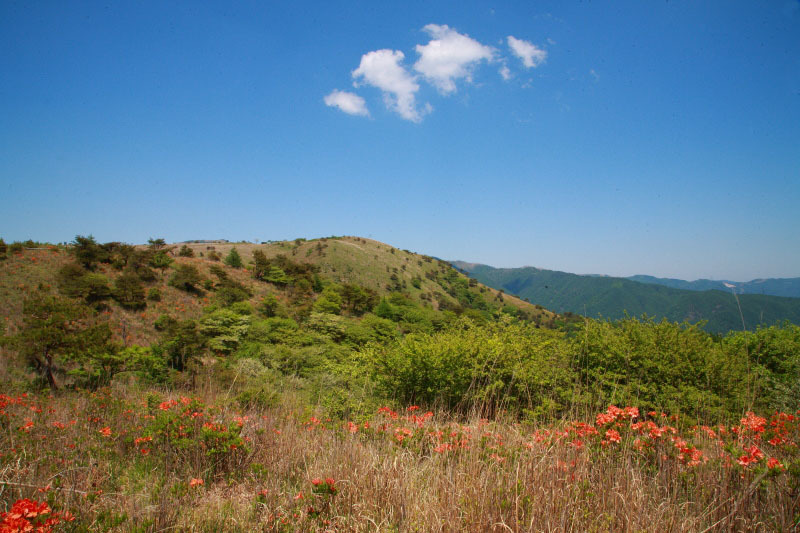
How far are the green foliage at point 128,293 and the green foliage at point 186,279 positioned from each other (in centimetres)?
455

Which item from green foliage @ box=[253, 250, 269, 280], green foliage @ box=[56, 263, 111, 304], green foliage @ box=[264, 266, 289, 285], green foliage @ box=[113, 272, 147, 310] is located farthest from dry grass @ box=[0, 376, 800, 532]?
green foliage @ box=[253, 250, 269, 280]

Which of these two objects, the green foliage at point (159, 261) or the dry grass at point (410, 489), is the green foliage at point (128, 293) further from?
the dry grass at point (410, 489)

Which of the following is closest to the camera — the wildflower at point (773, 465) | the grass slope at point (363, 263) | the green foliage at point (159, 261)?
the wildflower at point (773, 465)

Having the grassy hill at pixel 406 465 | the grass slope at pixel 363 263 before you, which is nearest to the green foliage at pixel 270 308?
the grassy hill at pixel 406 465

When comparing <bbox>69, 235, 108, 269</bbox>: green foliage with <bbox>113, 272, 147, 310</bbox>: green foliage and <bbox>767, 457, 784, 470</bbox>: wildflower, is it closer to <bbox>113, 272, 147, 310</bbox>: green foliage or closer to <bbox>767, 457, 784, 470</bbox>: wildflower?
<bbox>113, 272, 147, 310</bbox>: green foliage

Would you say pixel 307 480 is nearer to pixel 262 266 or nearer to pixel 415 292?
pixel 262 266


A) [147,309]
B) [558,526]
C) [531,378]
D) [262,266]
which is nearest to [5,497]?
[558,526]

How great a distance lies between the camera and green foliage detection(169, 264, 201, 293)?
110 feet

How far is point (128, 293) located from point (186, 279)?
6.03 metres

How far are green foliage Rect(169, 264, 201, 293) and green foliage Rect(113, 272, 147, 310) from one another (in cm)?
455

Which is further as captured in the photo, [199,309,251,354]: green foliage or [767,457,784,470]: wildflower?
[199,309,251,354]: green foliage

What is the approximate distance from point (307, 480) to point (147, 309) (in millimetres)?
33152

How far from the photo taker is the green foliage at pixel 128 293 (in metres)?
27.8

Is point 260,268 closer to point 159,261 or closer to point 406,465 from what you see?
point 159,261
